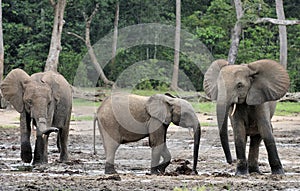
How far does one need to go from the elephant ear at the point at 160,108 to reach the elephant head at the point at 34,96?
160 cm

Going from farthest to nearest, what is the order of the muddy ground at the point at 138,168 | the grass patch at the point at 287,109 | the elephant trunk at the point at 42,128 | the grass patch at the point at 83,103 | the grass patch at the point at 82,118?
the grass patch at the point at 83,103, the grass patch at the point at 287,109, the grass patch at the point at 82,118, the elephant trunk at the point at 42,128, the muddy ground at the point at 138,168

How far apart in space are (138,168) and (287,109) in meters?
14.9

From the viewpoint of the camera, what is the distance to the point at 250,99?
1216cm

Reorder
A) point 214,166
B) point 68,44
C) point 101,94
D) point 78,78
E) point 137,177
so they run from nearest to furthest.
A: point 137,177
point 214,166
point 101,94
point 78,78
point 68,44

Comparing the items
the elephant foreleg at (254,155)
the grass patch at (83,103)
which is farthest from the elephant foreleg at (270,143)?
the grass patch at (83,103)

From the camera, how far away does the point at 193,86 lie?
37.8 metres

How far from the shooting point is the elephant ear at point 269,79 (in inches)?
487

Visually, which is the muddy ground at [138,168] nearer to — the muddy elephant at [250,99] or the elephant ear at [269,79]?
the muddy elephant at [250,99]

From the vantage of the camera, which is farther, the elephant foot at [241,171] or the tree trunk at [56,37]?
the tree trunk at [56,37]

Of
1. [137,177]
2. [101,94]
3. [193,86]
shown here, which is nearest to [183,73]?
[193,86]

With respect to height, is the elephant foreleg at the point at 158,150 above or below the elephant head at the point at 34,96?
below

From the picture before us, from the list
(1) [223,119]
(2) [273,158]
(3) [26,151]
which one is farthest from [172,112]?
(3) [26,151]

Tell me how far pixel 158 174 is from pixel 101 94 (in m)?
19.7

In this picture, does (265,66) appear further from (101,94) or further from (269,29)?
(269,29)
